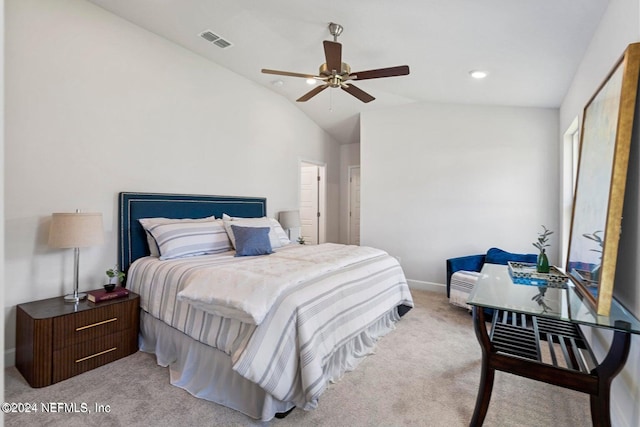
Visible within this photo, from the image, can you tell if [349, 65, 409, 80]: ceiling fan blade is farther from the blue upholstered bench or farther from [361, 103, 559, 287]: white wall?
the blue upholstered bench

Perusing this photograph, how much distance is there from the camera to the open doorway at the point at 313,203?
652cm

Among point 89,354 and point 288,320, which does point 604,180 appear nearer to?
point 288,320

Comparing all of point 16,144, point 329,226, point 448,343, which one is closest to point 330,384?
point 448,343

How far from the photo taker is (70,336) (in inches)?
91.6

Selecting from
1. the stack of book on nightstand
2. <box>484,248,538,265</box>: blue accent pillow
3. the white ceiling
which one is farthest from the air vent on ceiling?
<box>484,248,538,265</box>: blue accent pillow

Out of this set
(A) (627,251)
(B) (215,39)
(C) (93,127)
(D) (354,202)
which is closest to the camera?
(A) (627,251)

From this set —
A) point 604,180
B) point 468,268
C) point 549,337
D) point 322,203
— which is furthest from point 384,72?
point 322,203

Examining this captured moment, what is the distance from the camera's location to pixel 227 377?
6.72 ft

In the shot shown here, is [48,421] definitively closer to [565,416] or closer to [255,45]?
[565,416]

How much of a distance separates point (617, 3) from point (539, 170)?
8.41ft

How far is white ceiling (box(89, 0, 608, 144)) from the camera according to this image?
7.42 ft

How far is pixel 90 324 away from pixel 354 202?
17.1ft

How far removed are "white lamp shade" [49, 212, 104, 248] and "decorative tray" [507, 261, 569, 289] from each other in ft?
10.4

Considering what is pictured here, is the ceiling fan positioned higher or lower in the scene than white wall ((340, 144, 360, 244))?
higher
